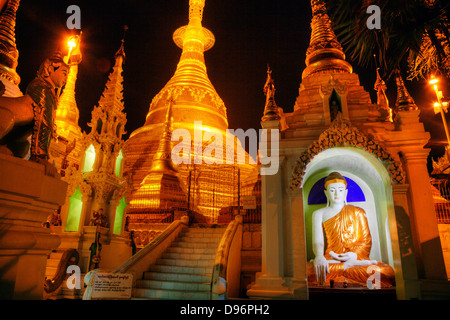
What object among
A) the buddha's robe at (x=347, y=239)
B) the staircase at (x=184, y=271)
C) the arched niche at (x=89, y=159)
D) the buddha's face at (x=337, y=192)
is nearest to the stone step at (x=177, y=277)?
the staircase at (x=184, y=271)

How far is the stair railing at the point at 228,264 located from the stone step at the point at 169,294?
24.1 inches

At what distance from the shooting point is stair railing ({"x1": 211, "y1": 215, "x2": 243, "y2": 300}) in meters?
6.15

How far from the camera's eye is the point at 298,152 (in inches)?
304

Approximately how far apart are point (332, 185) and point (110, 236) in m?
8.32

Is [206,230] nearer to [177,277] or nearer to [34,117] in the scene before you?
[177,277]

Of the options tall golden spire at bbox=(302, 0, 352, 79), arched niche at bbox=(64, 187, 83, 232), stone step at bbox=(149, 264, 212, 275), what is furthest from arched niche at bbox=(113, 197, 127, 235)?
tall golden spire at bbox=(302, 0, 352, 79)

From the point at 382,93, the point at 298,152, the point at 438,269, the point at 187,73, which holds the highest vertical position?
the point at 187,73

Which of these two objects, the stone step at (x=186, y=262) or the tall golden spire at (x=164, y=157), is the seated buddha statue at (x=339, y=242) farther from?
the tall golden spire at (x=164, y=157)

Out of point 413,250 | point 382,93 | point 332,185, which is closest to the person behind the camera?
point 413,250

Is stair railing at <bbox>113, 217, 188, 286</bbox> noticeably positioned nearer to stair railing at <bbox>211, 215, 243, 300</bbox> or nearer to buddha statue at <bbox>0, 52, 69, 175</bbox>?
stair railing at <bbox>211, 215, 243, 300</bbox>

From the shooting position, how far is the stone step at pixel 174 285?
7047 millimetres

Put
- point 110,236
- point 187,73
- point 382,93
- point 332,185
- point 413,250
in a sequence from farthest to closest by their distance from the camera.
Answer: point 187,73 < point 382,93 < point 110,236 < point 332,185 < point 413,250
